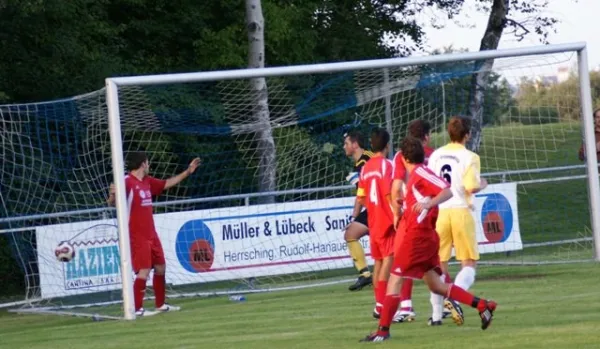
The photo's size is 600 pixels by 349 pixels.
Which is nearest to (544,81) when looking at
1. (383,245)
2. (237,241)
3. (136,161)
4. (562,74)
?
(562,74)

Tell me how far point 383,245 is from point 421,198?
170 cm

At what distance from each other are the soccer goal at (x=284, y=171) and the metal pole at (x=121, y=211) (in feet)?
3.26

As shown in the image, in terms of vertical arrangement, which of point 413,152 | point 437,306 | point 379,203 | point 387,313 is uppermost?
point 413,152

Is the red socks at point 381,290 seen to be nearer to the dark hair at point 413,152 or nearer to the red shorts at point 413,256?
the red shorts at point 413,256

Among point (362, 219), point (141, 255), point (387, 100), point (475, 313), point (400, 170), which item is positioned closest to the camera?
point (400, 170)

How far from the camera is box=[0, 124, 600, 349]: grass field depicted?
11883 millimetres

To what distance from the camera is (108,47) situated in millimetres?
27672

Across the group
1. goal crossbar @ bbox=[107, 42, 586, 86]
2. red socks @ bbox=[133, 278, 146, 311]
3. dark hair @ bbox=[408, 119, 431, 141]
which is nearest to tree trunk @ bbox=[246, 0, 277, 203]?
goal crossbar @ bbox=[107, 42, 586, 86]

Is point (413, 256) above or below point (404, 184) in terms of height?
below

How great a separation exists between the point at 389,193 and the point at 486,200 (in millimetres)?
7702

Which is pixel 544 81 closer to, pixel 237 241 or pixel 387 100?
pixel 387 100

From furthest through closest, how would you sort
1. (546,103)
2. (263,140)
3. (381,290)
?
(263,140) → (546,103) → (381,290)

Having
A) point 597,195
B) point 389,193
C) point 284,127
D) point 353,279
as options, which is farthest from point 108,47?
point 389,193

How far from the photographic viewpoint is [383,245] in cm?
Result: 1331
